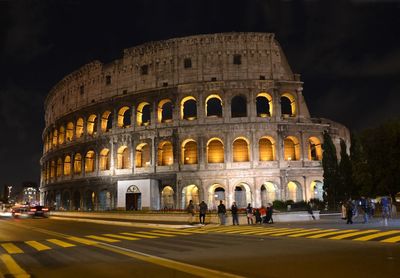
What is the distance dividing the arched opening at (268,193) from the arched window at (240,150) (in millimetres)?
3828

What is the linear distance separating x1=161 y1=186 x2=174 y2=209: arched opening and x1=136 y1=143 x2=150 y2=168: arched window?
426cm

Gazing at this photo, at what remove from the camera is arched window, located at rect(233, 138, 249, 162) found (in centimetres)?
4150

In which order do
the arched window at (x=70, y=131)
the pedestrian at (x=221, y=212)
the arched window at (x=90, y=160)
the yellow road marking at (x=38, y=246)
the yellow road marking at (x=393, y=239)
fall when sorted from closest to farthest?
1. the yellow road marking at (x=393, y=239)
2. the yellow road marking at (x=38, y=246)
3. the pedestrian at (x=221, y=212)
4. the arched window at (x=90, y=160)
5. the arched window at (x=70, y=131)

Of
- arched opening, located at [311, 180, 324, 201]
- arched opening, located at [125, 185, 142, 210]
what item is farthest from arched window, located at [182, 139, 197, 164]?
arched opening, located at [311, 180, 324, 201]

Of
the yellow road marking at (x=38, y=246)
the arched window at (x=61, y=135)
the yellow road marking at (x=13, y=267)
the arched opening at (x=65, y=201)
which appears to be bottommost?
the yellow road marking at (x=38, y=246)

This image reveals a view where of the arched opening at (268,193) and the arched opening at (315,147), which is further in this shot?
the arched opening at (315,147)

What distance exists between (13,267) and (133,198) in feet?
108

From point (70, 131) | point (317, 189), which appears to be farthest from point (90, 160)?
point (317, 189)

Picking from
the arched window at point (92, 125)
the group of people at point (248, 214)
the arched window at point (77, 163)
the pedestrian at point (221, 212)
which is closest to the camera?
the pedestrian at point (221, 212)

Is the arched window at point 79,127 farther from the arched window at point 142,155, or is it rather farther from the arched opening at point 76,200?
the arched window at point 142,155

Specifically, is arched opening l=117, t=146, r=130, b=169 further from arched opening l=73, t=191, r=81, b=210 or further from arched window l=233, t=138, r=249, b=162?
arched window l=233, t=138, r=249, b=162

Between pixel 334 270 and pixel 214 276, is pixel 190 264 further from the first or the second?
pixel 334 270

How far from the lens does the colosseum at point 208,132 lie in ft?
132

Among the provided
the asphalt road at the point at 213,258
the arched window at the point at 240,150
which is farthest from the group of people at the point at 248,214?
the arched window at the point at 240,150
